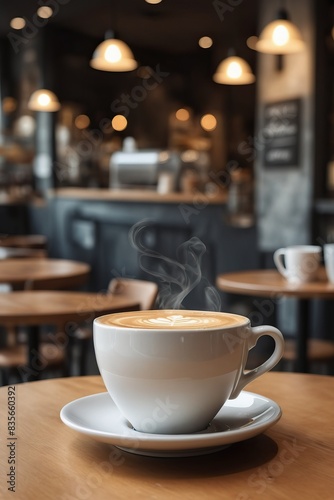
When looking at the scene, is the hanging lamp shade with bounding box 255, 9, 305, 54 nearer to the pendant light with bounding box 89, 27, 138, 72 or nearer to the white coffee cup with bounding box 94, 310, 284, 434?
the pendant light with bounding box 89, 27, 138, 72

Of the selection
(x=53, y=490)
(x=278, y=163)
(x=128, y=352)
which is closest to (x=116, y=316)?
(x=128, y=352)

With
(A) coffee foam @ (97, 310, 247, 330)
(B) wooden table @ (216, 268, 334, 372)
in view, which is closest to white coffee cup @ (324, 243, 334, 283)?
(B) wooden table @ (216, 268, 334, 372)

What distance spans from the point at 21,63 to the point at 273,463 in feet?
30.3

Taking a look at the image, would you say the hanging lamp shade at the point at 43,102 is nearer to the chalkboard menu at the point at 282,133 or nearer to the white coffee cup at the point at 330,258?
the chalkboard menu at the point at 282,133

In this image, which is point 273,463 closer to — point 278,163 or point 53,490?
point 53,490

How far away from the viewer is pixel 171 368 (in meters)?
0.82

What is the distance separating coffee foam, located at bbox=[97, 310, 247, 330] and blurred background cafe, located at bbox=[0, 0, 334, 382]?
0.15 m

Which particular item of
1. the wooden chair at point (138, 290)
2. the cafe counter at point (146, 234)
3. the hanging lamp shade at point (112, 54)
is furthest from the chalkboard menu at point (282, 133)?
the wooden chair at point (138, 290)

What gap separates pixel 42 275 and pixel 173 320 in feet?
9.02

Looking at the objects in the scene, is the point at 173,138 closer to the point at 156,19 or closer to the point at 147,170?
the point at 156,19

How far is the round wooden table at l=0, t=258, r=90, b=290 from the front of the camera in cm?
346

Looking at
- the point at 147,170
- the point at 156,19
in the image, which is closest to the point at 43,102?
the point at 147,170

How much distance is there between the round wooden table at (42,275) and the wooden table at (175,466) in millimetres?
2488

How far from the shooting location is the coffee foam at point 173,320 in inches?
34.1
